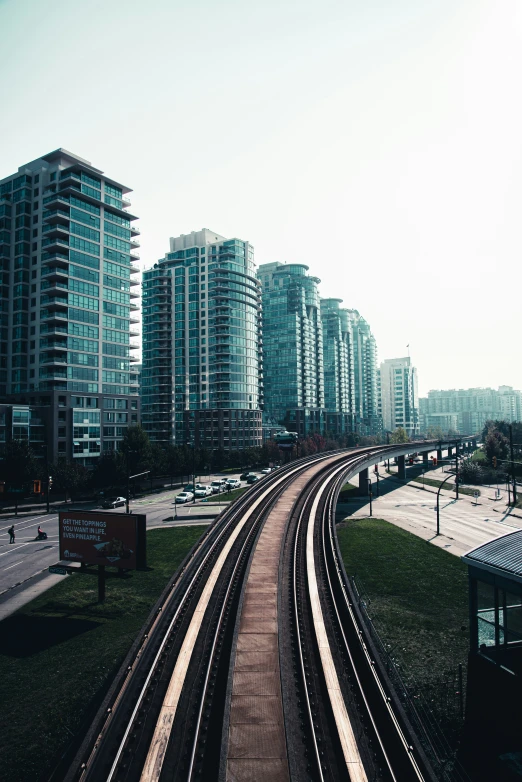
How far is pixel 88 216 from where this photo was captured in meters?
91.2

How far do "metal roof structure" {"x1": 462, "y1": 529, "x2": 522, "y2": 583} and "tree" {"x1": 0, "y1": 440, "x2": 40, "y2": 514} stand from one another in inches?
2477

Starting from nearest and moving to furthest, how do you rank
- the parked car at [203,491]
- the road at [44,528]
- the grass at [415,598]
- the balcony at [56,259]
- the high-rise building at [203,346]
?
the grass at [415,598], the road at [44,528], the parked car at [203,491], the balcony at [56,259], the high-rise building at [203,346]

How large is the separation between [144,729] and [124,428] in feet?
263

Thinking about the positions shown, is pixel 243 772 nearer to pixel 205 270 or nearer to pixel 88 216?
pixel 88 216

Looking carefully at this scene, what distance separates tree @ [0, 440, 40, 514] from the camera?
66.2 m

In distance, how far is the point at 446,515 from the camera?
222 feet

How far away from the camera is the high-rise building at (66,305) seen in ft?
274

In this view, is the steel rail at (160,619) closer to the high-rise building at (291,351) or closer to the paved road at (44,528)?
the paved road at (44,528)

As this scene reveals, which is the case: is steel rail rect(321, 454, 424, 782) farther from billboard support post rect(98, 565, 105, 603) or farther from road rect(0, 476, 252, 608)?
road rect(0, 476, 252, 608)

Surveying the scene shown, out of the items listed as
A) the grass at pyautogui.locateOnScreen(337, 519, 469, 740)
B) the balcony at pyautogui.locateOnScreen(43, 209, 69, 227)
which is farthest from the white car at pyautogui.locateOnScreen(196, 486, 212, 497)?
the balcony at pyautogui.locateOnScreen(43, 209, 69, 227)

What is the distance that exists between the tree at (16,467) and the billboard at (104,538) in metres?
36.2

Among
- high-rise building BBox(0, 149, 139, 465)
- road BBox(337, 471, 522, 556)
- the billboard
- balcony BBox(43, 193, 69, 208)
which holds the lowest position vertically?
road BBox(337, 471, 522, 556)

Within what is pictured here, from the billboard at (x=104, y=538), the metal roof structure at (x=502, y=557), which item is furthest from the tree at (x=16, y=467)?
the metal roof structure at (x=502, y=557)

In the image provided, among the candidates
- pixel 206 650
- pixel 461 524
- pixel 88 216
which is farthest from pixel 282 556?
pixel 88 216
